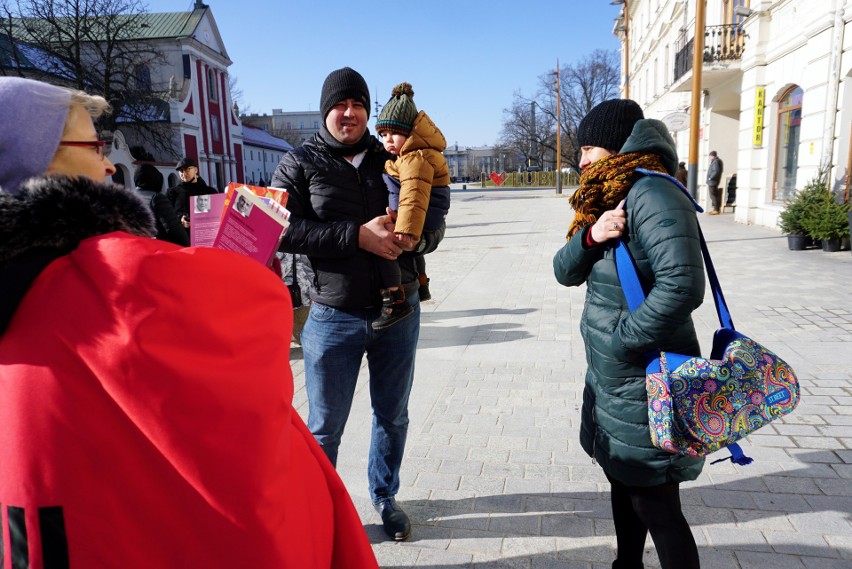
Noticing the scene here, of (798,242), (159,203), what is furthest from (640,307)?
(798,242)

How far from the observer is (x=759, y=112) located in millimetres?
15039

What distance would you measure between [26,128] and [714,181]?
20.4 m

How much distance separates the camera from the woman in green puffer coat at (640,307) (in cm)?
190

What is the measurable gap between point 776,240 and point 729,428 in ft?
40.9

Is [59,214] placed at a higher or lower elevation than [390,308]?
higher

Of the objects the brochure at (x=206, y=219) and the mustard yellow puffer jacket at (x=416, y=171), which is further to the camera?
the mustard yellow puffer jacket at (x=416, y=171)

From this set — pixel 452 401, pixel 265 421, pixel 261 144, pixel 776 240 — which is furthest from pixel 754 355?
pixel 261 144

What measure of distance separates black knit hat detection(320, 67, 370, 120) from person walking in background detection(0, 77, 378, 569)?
154 cm

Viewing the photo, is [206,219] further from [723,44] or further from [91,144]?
[723,44]

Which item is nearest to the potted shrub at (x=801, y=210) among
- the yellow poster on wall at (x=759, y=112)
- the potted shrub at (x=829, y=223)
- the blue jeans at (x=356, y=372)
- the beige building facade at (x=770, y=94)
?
the potted shrub at (x=829, y=223)

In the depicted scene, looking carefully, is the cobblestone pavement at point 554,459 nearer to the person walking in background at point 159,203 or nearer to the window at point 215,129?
the person walking in background at point 159,203

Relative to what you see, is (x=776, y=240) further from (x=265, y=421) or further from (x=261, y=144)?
(x=261, y=144)

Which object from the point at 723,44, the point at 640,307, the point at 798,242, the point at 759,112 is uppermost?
the point at 723,44

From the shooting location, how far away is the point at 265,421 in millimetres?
1052
